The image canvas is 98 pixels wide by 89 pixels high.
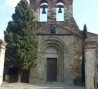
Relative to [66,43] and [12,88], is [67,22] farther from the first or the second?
[12,88]

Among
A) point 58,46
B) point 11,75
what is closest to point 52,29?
point 58,46

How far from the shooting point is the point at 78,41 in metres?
19.0

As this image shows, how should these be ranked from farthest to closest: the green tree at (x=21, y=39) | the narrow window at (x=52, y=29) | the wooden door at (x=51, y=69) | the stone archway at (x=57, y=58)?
the narrow window at (x=52, y=29) < the wooden door at (x=51, y=69) < the stone archway at (x=57, y=58) < the green tree at (x=21, y=39)

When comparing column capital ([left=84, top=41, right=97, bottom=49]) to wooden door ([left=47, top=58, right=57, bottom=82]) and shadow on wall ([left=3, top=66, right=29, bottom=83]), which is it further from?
shadow on wall ([left=3, top=66, right=29, bottom=83])

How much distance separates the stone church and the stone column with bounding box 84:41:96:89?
769 centimetres

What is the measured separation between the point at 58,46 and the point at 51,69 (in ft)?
7.45

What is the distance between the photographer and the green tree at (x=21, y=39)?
16438 mm

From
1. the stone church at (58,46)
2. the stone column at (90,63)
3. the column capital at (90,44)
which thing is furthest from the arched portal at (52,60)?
the column capital at (90,44)

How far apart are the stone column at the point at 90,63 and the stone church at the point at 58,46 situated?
7.69 meters

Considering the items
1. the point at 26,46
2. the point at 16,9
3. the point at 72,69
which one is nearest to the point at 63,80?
the point at 72,69

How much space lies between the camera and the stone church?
18109 mm

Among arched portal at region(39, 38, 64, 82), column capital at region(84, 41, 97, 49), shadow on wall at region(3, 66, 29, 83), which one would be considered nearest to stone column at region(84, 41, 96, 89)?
column capital at region(84, 41, 97, 49)

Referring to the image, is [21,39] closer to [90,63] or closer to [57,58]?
[57,58]

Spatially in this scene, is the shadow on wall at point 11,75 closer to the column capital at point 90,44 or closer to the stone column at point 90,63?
the stone column at point 90,63
